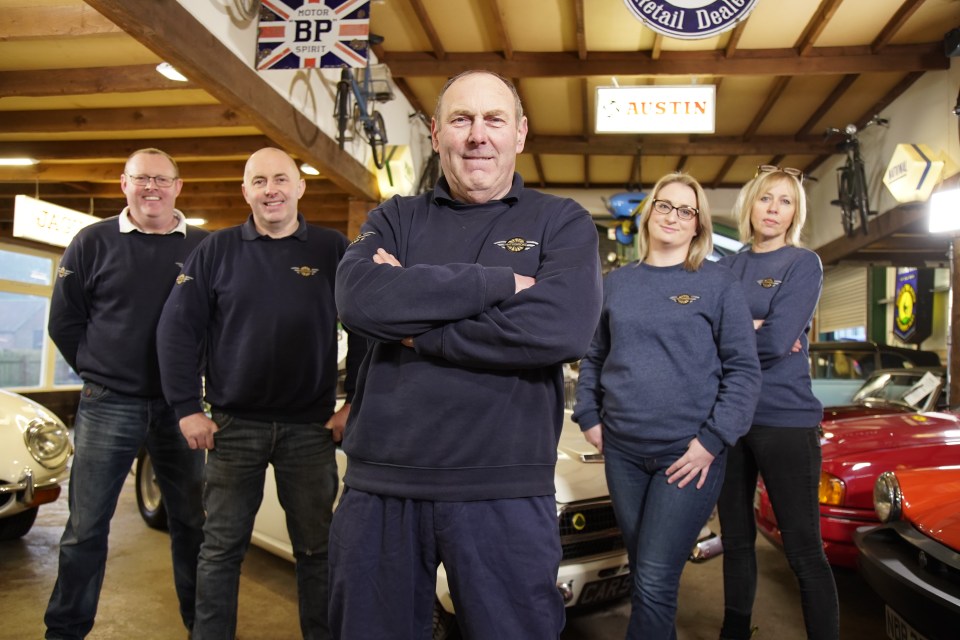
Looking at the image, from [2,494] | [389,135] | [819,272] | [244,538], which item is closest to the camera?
[244,538]

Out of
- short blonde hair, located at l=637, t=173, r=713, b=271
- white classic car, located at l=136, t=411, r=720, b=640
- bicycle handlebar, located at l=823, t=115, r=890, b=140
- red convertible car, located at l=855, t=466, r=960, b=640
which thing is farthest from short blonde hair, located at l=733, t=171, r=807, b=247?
bicycle handlebar, located at l=823, t=115, r=890, b=140

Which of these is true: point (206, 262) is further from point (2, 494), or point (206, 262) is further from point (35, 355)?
point (35, 355)

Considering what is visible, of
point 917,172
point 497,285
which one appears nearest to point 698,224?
point 497,285

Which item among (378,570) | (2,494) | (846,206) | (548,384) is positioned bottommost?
(2,494)

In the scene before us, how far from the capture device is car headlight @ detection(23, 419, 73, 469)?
3932 millimetres

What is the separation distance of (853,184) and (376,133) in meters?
6.80

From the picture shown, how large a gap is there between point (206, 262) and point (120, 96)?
5248 mm

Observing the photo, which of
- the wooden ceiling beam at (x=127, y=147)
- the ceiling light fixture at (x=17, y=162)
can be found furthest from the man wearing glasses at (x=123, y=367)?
the ceiling light fixture at (x=17, y=162)

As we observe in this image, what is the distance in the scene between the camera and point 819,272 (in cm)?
266

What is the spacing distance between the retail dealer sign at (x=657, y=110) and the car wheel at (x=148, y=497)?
4.71 meters

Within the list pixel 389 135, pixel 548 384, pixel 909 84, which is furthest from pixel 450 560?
pixel 909 84

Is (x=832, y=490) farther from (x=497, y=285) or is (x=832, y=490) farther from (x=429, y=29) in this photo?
(x=429, y=29)

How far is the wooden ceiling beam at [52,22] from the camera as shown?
4.59 m

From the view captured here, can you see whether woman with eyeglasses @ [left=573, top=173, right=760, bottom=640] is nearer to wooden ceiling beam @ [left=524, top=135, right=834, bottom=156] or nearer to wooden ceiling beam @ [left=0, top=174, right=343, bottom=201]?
wooden ceiling beam @ [left=0, top=174, right=343, bottom=201]
